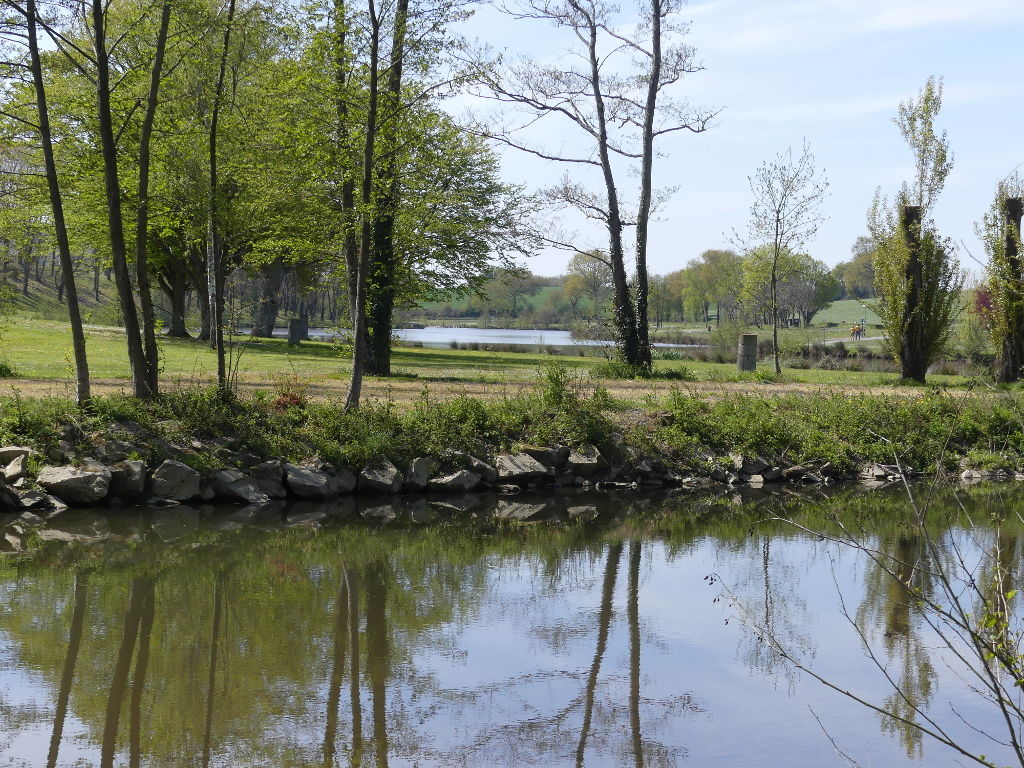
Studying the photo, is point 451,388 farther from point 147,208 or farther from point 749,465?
point 147,208

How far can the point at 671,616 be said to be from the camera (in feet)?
32.7

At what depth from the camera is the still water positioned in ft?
22.1

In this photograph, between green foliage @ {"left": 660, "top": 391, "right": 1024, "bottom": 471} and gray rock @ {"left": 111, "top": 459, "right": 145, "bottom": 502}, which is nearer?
gray rock @ {"left": 111, "top": 459, "right": 145, "bottom": 502}

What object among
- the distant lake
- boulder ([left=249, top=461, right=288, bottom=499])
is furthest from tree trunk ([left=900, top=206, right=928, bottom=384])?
boulder ([left=249, top=461, right=288, bottom=499])

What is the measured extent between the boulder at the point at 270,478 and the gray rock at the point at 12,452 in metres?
2.98

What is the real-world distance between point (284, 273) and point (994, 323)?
30.1 m

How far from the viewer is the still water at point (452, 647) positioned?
6730mm

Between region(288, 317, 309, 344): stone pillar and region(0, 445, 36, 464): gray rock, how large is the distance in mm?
25283

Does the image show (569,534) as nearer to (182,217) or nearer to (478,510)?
(478,510)

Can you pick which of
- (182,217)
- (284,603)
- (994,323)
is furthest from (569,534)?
(994,323)

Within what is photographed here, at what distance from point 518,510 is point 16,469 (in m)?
6.92

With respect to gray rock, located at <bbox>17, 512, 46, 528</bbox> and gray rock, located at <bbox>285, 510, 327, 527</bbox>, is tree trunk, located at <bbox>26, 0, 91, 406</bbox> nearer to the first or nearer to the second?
gray rock, located at <bbox>17, 512, 46, 528</bbox>

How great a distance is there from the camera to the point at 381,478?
1600 cm

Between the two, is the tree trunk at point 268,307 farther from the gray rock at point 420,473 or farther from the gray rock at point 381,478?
the gray rock at point 381,478
